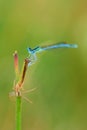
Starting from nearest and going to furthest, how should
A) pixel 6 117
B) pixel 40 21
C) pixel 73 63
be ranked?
pixel 6 117
pixel 73 63
pixel 40 21

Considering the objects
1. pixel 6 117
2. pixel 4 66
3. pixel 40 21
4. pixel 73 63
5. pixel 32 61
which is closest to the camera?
pixel 32 61

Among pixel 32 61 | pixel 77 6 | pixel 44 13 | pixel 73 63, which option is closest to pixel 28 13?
pixel 44 13

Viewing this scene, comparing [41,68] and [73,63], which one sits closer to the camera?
[41,68]

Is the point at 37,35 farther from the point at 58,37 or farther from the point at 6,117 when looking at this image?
the point at 6,117

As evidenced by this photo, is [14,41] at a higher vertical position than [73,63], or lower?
higher

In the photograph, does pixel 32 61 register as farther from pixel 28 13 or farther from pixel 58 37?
pixel 28 13

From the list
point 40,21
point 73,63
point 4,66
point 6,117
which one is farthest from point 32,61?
point 40,21

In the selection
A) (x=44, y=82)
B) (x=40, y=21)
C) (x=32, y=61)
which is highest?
(x=40, y=21)
